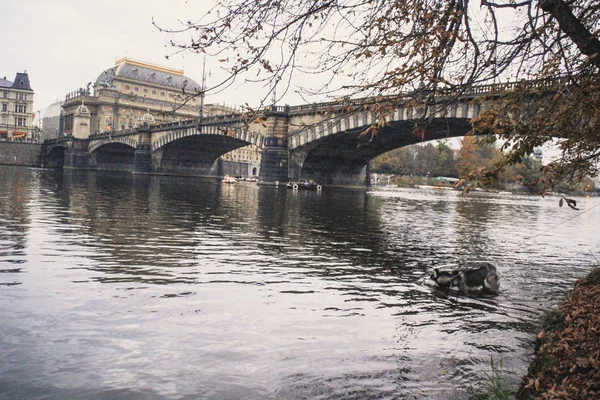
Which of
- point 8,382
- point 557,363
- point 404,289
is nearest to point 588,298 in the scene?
point 557,363

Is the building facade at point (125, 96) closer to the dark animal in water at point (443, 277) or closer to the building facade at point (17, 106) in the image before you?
the building facade at point (17, 106)

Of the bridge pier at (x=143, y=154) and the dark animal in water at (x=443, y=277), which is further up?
the bridge pier at (x=143, y=154)

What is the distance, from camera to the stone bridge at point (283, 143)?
139ft

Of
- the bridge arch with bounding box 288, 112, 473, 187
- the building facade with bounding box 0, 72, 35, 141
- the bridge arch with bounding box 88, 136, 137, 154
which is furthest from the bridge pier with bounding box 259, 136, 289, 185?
the building facade with bounding box 0, 72, 35, 141

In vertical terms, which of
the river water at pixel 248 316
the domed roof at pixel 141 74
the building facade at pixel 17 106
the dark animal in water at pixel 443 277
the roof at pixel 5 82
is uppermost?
the domed roof at pixel 141 74

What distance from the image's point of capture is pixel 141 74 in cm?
14288

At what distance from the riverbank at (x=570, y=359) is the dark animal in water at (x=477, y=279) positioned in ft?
10.2

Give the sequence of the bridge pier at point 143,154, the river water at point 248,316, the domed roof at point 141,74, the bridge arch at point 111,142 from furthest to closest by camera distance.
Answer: the domed roof at point 141,74
the bridge arch at point 111,142
the bridge pier at point 143,154
the river water at point 248,316

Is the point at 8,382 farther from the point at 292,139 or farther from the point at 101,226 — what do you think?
the point at 292,139

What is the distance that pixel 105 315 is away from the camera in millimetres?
7227

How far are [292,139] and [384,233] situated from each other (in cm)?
3817

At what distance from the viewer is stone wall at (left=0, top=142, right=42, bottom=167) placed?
4221 inches

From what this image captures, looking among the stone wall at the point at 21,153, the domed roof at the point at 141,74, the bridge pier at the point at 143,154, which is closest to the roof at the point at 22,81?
the domed roof at the point at 141,74

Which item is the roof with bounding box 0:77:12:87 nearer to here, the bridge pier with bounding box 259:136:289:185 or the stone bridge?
the stone bridge
